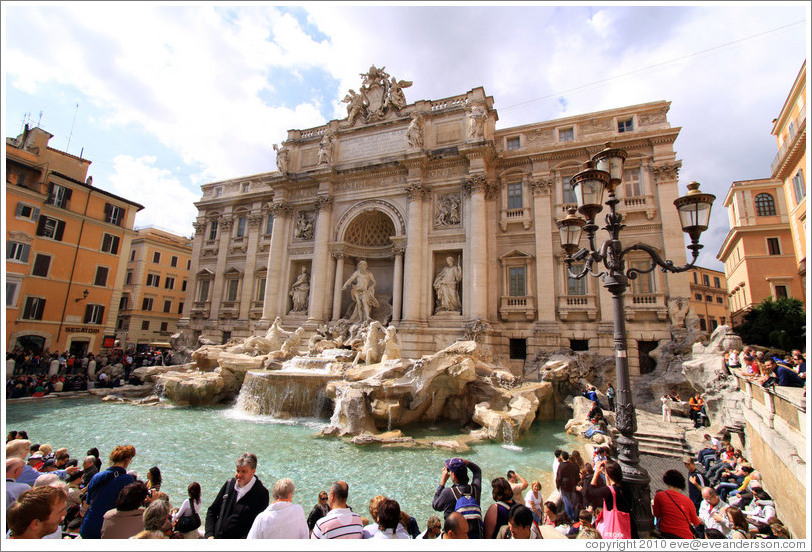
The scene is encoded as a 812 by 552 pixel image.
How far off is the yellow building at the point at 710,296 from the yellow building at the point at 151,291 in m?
52.3

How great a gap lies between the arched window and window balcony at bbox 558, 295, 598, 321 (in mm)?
17955

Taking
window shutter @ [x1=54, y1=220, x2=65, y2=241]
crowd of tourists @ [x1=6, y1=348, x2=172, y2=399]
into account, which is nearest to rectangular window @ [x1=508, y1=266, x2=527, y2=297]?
crowd of tourists @ [x1=6, y1=348, x2=172, y2=399]

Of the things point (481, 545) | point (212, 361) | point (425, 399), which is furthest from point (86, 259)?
point (481, 545)

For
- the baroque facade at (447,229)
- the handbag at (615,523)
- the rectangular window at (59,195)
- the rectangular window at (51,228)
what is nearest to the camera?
the handbag at (615,523)

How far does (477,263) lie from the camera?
17516 mm

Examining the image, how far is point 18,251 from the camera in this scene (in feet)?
60.3

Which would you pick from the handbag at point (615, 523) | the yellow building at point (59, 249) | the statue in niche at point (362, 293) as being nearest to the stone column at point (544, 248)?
the statue in niche at point (362, 293)

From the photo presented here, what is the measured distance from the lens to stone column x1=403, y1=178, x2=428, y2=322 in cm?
1820

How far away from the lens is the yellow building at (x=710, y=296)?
4038 cm

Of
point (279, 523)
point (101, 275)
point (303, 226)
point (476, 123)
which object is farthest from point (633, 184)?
point (101, 275)

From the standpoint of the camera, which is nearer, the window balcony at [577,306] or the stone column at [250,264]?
the window balcony at [577,306]

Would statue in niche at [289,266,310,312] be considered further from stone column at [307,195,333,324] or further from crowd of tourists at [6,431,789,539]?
crowd of tourists at [6,431,789,539]

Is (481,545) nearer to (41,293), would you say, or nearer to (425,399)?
(425,399)

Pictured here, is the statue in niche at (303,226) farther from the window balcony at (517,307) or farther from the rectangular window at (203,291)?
the window balcony at (517,307)
